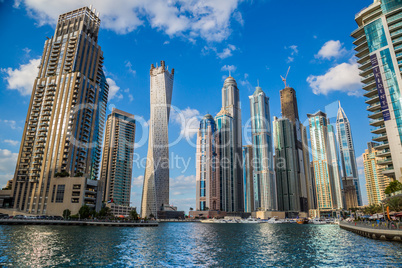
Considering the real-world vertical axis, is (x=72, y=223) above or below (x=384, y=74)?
below

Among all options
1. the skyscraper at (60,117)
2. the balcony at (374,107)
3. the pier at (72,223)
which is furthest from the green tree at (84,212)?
the balcony at (374,107)

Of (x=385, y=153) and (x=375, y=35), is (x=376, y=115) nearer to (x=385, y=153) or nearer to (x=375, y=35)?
(x=385, y=153)

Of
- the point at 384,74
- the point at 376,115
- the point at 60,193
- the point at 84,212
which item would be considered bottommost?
the point at 84,212

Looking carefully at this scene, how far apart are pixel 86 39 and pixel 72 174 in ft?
298

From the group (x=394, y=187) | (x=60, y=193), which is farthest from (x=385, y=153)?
(x=60, y=193)

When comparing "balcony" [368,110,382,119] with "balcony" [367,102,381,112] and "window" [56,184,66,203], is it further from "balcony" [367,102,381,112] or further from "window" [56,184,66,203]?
Answer: "window" [56,184,66,203]

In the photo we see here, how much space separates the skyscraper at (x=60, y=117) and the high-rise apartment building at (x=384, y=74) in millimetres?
141373

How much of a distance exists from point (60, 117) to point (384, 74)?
6455 inches

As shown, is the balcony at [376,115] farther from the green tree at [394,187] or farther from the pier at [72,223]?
the pier at [72,223]

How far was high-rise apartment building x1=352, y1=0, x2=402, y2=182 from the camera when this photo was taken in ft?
328

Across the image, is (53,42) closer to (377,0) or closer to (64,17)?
(64,17)

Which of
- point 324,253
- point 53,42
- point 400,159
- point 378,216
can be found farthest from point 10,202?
point 400,159

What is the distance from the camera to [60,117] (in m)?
158

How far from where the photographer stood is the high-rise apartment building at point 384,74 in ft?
328
